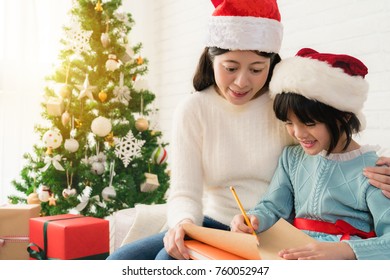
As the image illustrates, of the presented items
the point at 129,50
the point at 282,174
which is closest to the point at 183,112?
the point at 282,174

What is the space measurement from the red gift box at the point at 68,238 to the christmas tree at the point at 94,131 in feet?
0.97

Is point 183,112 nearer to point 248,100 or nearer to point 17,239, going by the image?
point 248,100

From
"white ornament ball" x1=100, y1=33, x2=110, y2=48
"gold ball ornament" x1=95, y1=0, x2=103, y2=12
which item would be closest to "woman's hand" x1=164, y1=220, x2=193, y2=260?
"white ornament ball" x1=100, y1=33, x2=110, y2=48

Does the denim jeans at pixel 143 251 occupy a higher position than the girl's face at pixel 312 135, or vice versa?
the girl's face at pixel 312 135

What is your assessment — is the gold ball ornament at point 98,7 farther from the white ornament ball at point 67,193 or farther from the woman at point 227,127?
the woman at point 227,127

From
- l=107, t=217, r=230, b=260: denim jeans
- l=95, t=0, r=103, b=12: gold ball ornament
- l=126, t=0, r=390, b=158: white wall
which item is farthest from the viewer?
l=95, t=0, r=103, b=12: gold ball ornament

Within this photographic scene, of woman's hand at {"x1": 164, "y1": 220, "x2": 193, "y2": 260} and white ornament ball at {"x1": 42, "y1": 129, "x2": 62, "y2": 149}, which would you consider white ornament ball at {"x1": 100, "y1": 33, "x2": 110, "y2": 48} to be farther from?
woman's hand at {"x1": 164, "y1": 220, "x2": 193, "y2": 260}

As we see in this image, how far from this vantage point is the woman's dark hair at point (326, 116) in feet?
3.47

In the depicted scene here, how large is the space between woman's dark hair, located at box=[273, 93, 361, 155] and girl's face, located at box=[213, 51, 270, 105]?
13 cm

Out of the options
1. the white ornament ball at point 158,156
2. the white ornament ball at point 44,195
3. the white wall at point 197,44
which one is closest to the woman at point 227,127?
the white wall at point 197,44

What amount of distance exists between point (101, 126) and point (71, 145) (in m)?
0.18

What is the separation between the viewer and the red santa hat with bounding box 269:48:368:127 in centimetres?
104
